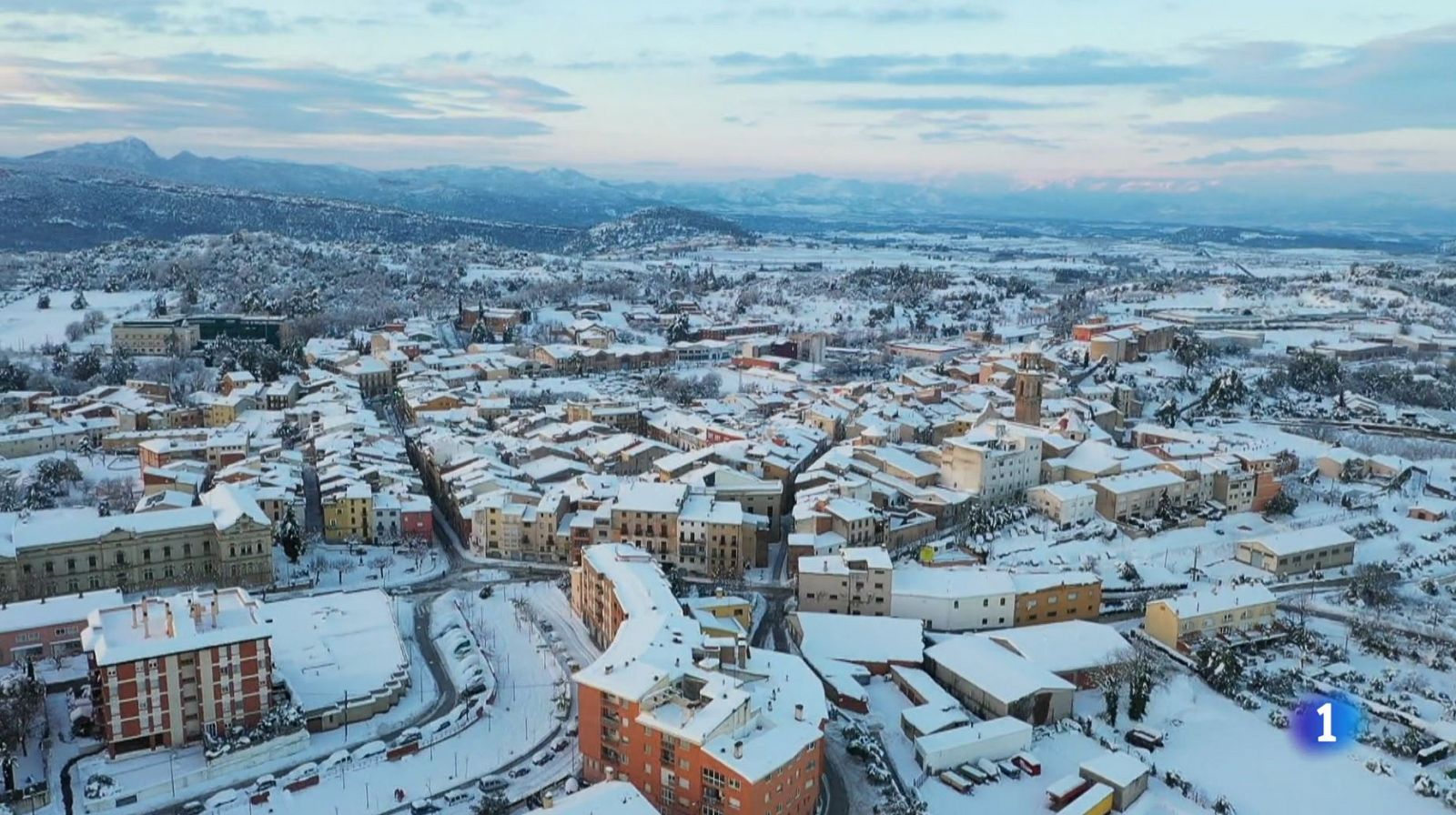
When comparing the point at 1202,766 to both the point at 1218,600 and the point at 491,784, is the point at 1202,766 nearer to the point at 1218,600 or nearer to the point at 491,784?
the point at 1218,600

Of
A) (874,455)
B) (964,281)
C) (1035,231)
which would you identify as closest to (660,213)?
(964,281)

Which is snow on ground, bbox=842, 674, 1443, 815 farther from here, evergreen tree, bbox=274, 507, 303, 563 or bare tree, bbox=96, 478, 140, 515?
bare tree, bbox=96, 478, 140, 515

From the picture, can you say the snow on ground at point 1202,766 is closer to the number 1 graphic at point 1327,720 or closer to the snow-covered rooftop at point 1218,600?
the number 1 graphic at point 1327,720

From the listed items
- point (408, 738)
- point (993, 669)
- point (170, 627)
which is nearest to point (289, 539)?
point (170, 627)

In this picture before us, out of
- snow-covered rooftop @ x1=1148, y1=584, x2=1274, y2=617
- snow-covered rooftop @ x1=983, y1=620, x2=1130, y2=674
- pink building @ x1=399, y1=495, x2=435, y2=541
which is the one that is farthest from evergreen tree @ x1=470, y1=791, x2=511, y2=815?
snow-covered rooftop @ x1=1148, y1=584, x2=1274, y2=617

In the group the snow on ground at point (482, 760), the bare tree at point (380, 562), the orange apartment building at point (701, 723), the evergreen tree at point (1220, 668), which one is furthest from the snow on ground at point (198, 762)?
the evergreen tree at point (1220, 668)

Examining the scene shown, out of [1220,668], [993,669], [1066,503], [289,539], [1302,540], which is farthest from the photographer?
[1066,503]

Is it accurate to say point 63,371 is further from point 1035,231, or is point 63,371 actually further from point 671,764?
point 1035,231

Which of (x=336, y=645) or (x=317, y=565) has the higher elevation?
(x=336, y=645)
